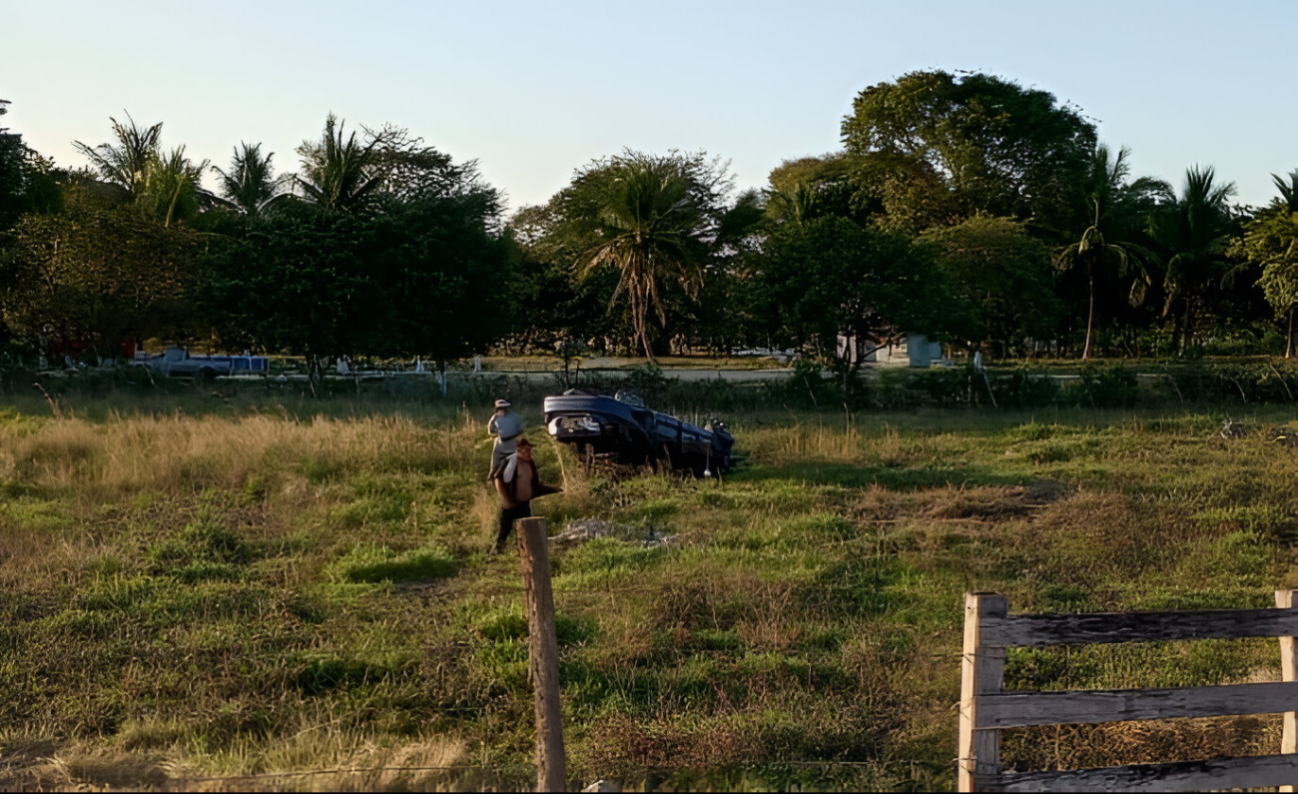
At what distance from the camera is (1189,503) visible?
498 inches

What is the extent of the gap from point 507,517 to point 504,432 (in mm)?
1261

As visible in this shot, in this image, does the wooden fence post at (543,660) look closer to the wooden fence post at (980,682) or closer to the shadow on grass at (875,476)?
the wooden fence post at (980,682)

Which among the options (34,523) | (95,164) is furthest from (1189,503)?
(95,164)

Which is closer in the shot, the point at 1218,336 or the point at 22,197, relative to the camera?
the point at 22,197

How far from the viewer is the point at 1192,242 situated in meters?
49.2

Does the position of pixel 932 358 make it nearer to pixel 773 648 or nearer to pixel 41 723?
pixel 773 648

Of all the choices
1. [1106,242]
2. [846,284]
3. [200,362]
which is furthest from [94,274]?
[1106,242]

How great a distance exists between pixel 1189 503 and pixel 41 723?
11.8 meters

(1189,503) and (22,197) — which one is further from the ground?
(22,197)

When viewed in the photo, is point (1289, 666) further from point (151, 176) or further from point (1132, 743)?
point (151, 176)

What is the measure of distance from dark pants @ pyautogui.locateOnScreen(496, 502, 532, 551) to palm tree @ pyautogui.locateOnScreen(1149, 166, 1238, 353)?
44428mm

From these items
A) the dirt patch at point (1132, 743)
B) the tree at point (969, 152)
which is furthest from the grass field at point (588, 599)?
the tree at point (969, 152)

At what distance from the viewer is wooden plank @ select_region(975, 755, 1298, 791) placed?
458 centimetres

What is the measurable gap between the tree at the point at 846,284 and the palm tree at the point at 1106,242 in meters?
25.2
